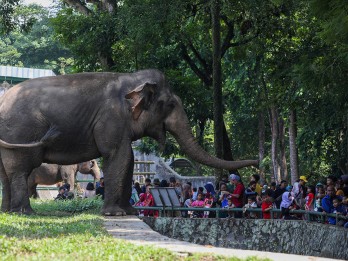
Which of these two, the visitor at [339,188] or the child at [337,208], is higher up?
the visitor at [339,188]

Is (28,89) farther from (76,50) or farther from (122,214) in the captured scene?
(76,50)

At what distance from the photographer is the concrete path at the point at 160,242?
10.9 metres

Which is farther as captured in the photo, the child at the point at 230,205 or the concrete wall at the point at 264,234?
the child at the point at 230,205

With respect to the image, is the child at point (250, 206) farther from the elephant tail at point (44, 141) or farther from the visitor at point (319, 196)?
the elephant tail at point (44, 141)

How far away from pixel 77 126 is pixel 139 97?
4.88ft

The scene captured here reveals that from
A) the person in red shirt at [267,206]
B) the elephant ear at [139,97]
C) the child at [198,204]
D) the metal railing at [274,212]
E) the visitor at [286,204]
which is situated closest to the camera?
the metal railing at [274,212]

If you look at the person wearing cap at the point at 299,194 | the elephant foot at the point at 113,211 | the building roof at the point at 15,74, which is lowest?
the elephant foot at the point at 113,211

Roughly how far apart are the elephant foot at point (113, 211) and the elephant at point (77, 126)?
21mm

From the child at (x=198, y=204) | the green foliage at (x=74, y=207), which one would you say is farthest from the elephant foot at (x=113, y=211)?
the child at (x=198, y=204)

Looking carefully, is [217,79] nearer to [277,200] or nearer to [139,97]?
[277,200]

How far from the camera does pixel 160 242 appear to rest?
43.5ft

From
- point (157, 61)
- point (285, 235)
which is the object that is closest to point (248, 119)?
point (157, 61)

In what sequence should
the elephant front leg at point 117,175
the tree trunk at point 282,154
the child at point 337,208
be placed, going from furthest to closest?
1. the tree trunk at point 282,154
2. the elephant front leg at point 117,175
3. the child at point 337,208

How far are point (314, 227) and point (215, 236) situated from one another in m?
3.31
